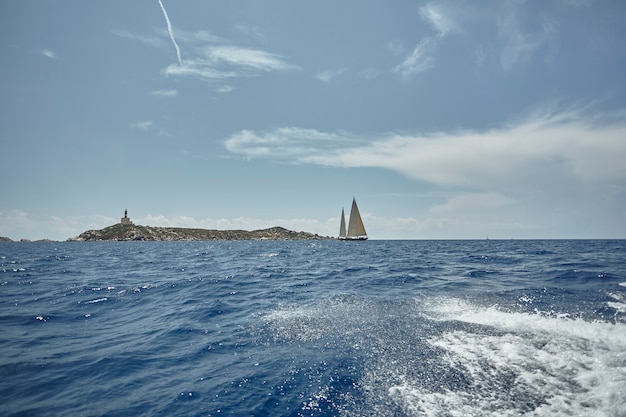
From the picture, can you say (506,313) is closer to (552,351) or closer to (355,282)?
(552,351)

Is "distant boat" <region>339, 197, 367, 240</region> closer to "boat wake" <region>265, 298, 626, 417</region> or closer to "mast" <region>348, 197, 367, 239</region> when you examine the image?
"mast" <region>348, 197, 367, 239</region>

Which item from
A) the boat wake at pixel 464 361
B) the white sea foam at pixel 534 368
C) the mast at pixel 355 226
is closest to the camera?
the white sea foam at pixel 534 368

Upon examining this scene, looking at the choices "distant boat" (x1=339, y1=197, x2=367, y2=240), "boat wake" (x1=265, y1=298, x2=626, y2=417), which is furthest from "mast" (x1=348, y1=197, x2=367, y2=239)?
"boat wake" (x1=265, y1=298, x2=626, y2=417)

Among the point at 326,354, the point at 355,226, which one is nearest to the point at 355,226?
the point at 355,226

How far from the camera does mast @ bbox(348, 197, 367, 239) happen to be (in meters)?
122

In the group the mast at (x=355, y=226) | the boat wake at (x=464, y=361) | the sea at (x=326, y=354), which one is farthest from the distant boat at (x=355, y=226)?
the boat wake at (x=464, y=361)

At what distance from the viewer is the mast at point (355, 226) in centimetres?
12205

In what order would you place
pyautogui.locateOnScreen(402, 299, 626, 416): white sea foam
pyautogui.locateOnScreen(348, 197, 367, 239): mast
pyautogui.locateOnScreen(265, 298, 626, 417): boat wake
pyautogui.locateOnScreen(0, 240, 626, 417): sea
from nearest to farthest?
pyautogui.locateOnScreen(402, 299, 626, 416): white sea foam → pyautogui.locateOnScreen(265, 298, 626, 417): boat wake → pyautogui.locateOnScreen(0, 240, 626, 417): sea → pyautogui.locateOnScreen(348, 197, 367, 239): mast

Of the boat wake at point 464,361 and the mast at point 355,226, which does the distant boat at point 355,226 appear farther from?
the boat wake at point 464,361

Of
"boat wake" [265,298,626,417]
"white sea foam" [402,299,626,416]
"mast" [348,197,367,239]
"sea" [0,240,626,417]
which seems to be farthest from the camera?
"mast" [348,197,367,239]

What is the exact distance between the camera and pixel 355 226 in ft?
416

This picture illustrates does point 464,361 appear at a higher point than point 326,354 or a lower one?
higher

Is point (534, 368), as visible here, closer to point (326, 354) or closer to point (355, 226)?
point (326, 354)

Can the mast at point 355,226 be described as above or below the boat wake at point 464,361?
above
